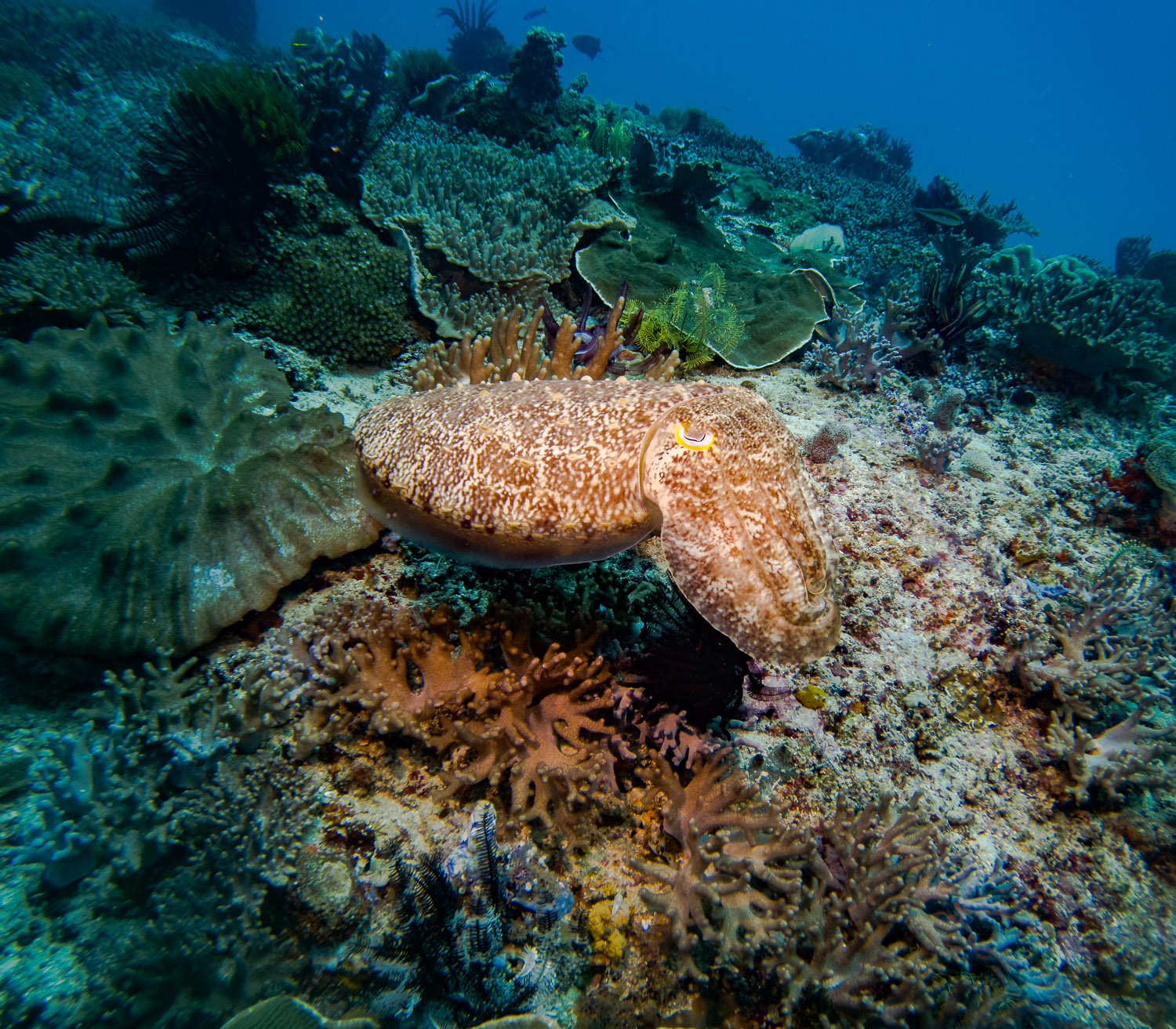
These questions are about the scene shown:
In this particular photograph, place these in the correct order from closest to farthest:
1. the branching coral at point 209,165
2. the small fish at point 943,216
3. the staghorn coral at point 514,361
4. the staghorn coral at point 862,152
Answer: the staghorn coral at point 514,361 → the branching coral at point 209,165 → the small fish at point 943,216 → the staghorn coral at point 862,152

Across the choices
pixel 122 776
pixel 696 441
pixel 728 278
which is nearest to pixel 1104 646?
pixel 696 441

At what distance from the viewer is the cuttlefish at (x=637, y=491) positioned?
89.9 inches

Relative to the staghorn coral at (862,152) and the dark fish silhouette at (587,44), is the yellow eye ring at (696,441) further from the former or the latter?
the dark fish silhouette at (587,44)

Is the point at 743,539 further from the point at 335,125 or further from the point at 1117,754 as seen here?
the point at 335,125

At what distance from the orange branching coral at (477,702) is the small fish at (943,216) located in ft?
59.0

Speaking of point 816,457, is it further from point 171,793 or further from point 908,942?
point 171,793

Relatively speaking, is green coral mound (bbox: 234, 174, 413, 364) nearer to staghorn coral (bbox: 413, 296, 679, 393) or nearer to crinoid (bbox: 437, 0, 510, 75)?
staghorn coral (bbox: 413, 296, 679, 393)

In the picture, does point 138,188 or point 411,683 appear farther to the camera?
point 138,188

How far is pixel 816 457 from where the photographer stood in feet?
15.4

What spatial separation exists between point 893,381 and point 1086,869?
5.10 metres

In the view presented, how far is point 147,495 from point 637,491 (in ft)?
9.76

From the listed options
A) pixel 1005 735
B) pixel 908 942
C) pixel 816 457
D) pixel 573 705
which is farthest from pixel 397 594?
pixel 1005 735

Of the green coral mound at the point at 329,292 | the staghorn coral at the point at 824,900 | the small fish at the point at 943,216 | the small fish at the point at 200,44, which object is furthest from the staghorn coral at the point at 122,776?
the small fish at the point at 200,44

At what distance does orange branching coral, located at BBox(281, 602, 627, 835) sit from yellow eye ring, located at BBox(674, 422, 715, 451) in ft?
4.35
